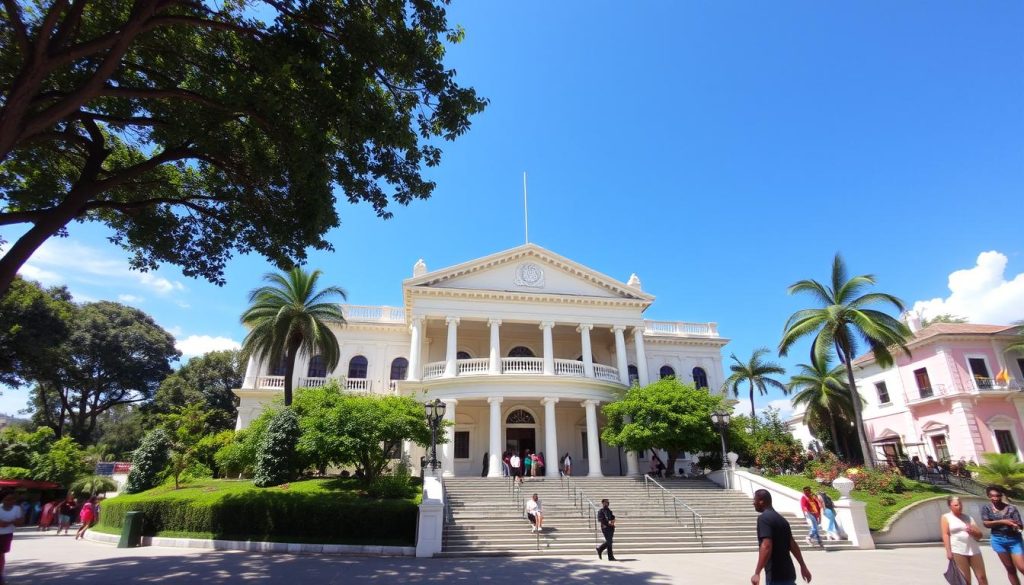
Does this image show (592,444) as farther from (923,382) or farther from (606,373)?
(923,382)

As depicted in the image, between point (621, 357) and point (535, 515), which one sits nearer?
point (535, 515)

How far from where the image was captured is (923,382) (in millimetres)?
30891

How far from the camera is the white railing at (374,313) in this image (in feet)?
98.5

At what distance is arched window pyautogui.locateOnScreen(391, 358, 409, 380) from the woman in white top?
25.5m

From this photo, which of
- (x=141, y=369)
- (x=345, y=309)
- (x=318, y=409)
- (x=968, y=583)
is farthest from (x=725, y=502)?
(x=141, y=369)

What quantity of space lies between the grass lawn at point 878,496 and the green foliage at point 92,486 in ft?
107

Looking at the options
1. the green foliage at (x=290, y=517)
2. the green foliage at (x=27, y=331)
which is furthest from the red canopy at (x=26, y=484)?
the green foliage at (x=290, y=517)

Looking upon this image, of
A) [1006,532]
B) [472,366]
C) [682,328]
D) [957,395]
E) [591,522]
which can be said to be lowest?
[591,522]

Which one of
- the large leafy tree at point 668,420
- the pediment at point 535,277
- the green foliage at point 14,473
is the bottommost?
the green foliage at point 14,473

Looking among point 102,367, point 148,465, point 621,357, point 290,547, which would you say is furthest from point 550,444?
point 102,367

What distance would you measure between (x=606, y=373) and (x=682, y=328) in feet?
33.3

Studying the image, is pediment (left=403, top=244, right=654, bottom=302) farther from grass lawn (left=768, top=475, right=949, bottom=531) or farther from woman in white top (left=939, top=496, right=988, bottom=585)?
woman in white top (left=939, top=496, right=988, bottom=585)

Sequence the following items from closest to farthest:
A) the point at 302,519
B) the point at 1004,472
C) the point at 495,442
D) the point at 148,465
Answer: the point at 302,519 → the point at 1004,472 → the point at 148,465 → the point at 495,442

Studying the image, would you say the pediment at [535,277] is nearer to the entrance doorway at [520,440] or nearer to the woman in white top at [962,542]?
the entrance doorway at [520,440]
